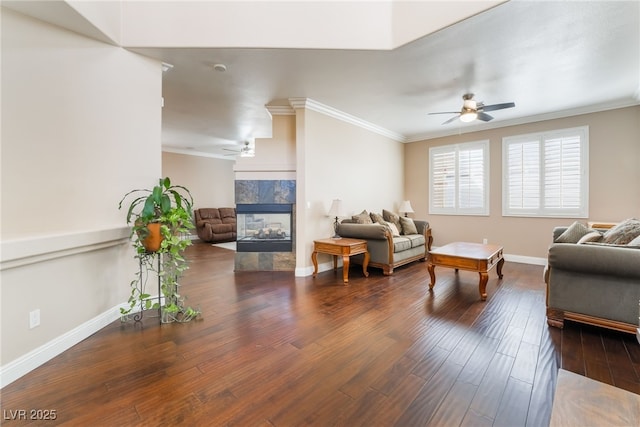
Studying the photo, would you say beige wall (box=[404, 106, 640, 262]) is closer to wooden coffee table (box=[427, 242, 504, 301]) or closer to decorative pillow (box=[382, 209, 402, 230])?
decorative pillow (box=[382, 209, 402, 230])

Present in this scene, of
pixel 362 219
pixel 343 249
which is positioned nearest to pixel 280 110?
pixel 362 219

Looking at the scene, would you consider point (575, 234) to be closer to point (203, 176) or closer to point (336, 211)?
point (336, 211)

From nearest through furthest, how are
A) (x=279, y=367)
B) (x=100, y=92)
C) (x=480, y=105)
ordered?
(x=279, y=367) < (x=100, y=92) < (x=480, y=105)

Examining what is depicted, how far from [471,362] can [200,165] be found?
8.54 m

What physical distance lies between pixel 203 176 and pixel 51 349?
7.11 meters

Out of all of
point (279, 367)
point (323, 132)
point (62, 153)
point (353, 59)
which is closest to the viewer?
point (279, 367)

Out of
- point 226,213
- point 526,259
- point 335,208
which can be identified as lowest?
point 526,259

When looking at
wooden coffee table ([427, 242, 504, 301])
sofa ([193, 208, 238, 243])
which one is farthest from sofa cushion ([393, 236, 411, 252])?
sofa ([193, 208, 238, 243])

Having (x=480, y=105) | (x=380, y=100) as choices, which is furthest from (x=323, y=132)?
(x=480, y=105)

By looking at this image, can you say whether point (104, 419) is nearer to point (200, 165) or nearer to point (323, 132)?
point (323, 132)

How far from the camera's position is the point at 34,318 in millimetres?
1989

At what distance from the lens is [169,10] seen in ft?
9.07

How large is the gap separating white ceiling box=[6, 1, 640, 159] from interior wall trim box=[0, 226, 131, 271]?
1943mm

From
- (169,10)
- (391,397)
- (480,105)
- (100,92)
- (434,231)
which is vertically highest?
(169,10)
